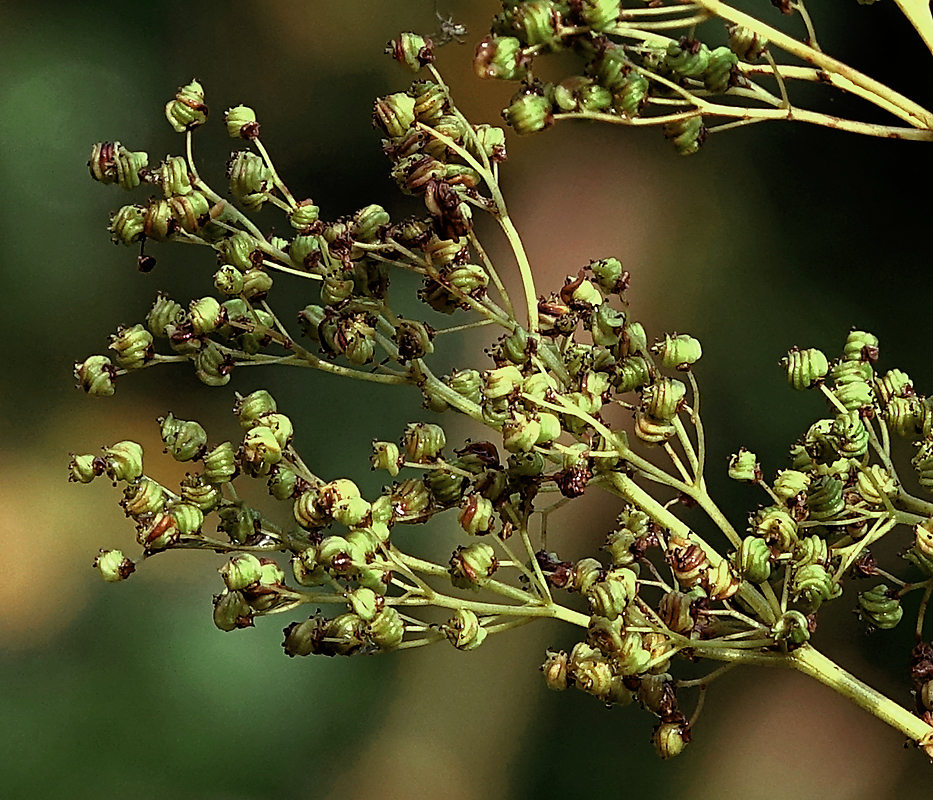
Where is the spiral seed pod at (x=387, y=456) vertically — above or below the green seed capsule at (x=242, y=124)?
below

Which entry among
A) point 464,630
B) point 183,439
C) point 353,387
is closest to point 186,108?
point 183,439

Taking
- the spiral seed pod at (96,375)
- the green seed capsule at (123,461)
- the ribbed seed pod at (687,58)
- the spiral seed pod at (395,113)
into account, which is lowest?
the green seed capsule at (123,461)

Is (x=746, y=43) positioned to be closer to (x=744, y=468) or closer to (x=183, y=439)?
(x=744, y=468)

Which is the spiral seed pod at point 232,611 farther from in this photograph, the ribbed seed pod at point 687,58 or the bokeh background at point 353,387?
the bokeh background at point 353,387

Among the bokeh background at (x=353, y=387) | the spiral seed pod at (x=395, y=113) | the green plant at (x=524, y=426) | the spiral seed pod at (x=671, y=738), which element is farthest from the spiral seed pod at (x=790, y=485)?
the bokeh background at (x=353, y=387)

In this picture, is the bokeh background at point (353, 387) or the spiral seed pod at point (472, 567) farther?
the bokeh background at point (353, 387)

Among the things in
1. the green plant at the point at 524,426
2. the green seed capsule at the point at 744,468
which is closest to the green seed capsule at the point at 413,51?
the green plant at the point at 524,426
